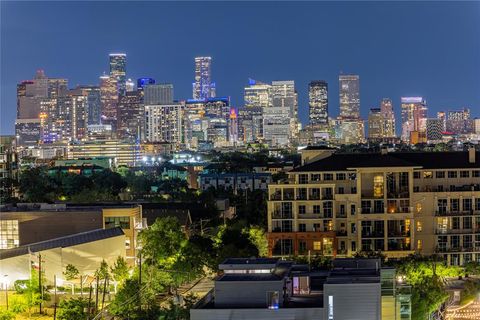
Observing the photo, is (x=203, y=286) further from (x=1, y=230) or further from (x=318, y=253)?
(x=1, y=230)

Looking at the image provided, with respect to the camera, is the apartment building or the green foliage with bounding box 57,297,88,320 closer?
the green foliage with bounding box 57,297,88,320

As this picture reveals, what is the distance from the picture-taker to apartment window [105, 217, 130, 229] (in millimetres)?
35469

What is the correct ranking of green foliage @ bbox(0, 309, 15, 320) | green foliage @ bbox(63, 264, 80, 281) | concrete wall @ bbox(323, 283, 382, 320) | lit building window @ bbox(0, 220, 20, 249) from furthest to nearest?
lit building window @ bbox(0, 220, 20, 249) < green foliage @ bbox(63, 264, 80, 281) < green foliage @ bbox(0, 309, 15, 320) < concrete wall @ bbox(323, 283, 382, 320)

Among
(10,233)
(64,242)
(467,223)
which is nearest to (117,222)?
(10,233)

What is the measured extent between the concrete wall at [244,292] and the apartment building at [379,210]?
17.0 m

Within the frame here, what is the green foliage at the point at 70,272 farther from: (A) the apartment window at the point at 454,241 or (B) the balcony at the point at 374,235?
(A) the apartment window at the point at 454,241

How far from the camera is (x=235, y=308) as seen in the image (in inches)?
764

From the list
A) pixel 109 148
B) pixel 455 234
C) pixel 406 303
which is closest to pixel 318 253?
pixel 455 234

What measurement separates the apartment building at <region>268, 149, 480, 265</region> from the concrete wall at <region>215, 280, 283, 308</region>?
17038mm

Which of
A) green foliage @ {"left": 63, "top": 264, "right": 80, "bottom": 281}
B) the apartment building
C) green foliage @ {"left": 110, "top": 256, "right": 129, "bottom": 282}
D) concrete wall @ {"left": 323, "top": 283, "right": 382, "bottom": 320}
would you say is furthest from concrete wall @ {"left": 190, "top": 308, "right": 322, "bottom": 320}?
the apartment building

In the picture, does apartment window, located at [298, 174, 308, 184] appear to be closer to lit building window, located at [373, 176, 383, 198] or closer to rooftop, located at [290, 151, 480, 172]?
rooftop, located at [290, 151, 480, 172]

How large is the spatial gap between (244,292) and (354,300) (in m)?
2.33

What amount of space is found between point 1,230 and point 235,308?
18.2m

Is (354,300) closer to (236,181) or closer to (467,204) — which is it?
(467,204)
